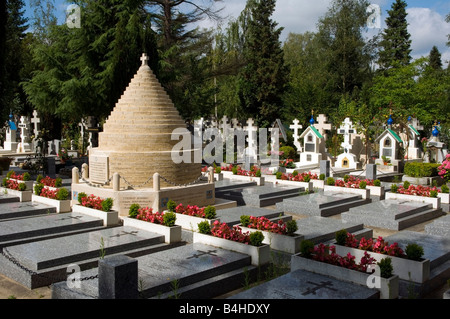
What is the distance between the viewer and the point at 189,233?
37.4ft

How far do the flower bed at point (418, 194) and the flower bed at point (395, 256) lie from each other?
7.14 m

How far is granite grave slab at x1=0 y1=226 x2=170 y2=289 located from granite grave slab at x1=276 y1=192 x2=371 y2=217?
5.94 metres

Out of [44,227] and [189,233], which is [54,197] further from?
[189,233]

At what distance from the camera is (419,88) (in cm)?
3750

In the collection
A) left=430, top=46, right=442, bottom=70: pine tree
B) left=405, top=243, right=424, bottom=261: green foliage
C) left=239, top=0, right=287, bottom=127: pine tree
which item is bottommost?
left=405, top=243, right=424, bottom=261: green foliage

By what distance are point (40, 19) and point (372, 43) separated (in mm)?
32570

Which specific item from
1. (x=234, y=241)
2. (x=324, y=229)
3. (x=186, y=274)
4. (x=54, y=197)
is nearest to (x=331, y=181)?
(x=324, y=229)

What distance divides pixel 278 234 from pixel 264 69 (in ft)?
94.1

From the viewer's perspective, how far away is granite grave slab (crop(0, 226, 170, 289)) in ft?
28.1

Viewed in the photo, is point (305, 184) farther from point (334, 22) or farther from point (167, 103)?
point (334, 22)

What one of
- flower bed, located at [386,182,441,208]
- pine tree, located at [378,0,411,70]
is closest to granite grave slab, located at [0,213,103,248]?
flower bed, located at [386,182,441,208]

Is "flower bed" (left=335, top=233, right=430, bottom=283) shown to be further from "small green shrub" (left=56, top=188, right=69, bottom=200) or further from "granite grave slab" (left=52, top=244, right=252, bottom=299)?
"small green shrub" (left=56, top=188, right=69, bottom=200)
